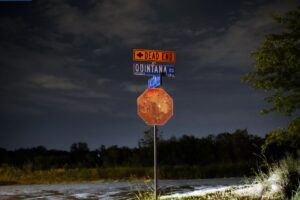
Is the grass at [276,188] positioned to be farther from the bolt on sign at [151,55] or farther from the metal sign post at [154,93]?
the bolt on sign at [151,55]

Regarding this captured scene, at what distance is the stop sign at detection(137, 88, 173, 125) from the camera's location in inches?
461

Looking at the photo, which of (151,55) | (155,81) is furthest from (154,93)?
(151,55)

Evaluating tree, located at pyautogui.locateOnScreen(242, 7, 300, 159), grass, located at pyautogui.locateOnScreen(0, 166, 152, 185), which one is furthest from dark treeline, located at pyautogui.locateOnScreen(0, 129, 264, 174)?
tree, located at pyautogui.locateOnScreen(242, 7, 300, 159)

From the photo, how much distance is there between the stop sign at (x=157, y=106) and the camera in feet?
38.4

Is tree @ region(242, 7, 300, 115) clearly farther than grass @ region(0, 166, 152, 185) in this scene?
No

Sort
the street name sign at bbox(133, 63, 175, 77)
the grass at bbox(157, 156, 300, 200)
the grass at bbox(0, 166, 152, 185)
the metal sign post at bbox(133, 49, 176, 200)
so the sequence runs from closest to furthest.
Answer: the grass at bbox(157, 156, 300, 200)
the metal sign post at bbox(133, 49, 176, 200)
the street name sign at bbox(133, 63, 175, 77)
the grass at bbox(0, 166, 152, 185)

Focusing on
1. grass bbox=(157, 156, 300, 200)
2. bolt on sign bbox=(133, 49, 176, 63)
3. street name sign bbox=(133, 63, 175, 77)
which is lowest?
grass bbox=(157, 156, 300, 200)

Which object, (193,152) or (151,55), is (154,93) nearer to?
(151,55)

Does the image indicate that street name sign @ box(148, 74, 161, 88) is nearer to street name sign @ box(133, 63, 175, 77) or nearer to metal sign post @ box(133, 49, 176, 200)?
metal sign post @ box(133, 49, 176, 200)

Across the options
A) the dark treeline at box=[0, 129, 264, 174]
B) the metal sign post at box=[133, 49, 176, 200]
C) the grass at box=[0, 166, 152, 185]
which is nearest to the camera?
the metal sign post at box=[133, 49, 176, 200]

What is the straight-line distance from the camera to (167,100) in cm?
1180

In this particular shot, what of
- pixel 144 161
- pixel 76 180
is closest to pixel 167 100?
pixel 76 180

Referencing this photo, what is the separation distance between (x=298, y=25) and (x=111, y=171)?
49.7 feet

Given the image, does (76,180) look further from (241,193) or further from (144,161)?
(241,193)
